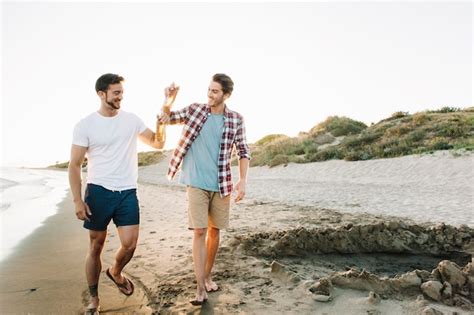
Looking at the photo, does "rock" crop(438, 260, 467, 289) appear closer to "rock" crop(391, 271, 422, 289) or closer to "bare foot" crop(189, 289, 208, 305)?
"rock" crop(391, 271, 422, 289)

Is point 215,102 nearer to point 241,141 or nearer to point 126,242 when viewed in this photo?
point 241,141

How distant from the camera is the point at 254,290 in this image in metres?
4.14

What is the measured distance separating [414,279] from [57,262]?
4143 millimetres

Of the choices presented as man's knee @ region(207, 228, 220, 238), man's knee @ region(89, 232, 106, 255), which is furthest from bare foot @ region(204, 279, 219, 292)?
man's knee @ region(89, 232, 106, 255)

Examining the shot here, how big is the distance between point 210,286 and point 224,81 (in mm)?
1940

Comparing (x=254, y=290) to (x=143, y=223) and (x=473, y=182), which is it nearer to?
(x=143, y=223)

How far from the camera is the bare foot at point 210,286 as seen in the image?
13.7ft

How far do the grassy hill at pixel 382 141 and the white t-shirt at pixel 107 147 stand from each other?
1581cm

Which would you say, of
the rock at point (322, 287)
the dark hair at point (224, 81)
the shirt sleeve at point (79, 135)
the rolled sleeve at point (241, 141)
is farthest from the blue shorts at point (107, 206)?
the rock at point (322, 287)

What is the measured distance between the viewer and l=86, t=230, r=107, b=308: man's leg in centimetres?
379

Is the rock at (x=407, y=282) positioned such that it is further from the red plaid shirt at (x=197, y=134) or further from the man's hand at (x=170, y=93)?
the man's hand at (x=170, y=93)

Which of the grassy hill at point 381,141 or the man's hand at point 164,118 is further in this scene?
the grassy hill at point 381,141

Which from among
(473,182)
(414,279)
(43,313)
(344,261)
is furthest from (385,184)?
(43,313)

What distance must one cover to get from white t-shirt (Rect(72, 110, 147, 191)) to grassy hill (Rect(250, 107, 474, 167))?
51.9ft
